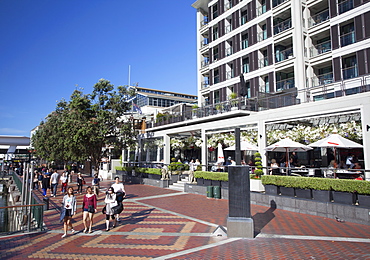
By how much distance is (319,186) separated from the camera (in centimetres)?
1166

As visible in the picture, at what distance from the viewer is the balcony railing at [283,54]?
1024 inches

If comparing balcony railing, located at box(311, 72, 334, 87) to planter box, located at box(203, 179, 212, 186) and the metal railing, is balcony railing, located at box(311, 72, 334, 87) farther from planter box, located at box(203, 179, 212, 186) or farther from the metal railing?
the metal railing

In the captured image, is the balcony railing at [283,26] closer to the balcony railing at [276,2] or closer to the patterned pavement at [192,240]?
the balcony railing at [276,2]

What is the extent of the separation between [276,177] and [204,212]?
4.04m

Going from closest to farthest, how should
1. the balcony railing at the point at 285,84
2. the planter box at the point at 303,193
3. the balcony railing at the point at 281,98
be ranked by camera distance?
the planter box at the point at 303,193 → the balcony railing at the point at 281,98 → the balcony railing at the point at 285,84

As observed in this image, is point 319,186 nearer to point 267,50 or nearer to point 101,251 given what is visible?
point 101,251

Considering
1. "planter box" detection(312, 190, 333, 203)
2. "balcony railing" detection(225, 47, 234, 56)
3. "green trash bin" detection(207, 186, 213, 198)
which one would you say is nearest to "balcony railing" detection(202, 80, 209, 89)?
"balcony railing" detection(225, 47, 234, 56)

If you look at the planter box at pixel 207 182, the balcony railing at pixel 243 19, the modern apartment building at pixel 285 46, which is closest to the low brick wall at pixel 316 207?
the planter box at pixel 207 182

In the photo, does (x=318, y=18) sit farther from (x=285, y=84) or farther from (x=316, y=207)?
(x=316, y=207)

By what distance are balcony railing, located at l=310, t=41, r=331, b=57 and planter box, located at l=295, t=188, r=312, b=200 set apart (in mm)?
17382

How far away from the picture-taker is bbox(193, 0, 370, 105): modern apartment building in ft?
72.0

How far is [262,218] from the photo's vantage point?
1112 centimetres

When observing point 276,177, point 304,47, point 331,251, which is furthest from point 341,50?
point 331,251

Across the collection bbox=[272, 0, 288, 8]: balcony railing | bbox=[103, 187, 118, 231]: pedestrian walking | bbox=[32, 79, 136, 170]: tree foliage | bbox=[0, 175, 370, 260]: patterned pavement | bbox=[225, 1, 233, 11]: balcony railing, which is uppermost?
bbox=[225, 1, 233, 11]: balcony railing
